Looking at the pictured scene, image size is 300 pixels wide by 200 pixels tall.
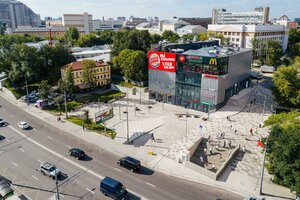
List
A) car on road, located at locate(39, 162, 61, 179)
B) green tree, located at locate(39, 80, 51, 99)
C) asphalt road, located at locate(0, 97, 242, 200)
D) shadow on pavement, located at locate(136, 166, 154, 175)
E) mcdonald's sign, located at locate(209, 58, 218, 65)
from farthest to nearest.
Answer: green tree, located at locate(39, 80, 51, 99)
mcdonald's sign, located at locate(209, 58, 218, 65)
shadow on pavement, located at locate(136, 166, 154, 175)
car on road, located at locate(39, 162, 61, 179)
asphalt road, located at locate(0, 97, 242, 200)

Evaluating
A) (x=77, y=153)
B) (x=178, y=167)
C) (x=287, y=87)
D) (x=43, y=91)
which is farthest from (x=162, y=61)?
(x=77, y=153)

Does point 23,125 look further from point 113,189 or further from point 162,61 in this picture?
point 162,61

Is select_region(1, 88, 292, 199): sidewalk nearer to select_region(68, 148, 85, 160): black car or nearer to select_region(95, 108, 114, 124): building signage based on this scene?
select_region(95, 108, 114, 124): building signage

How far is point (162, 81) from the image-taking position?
71188 mm

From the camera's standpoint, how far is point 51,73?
84625 mm

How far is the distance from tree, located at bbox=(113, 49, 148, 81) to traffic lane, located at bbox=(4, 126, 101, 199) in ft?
146

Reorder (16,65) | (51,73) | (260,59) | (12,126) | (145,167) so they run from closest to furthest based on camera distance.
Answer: (145,167), (12,126), (16,65), (51,73), (260,59)

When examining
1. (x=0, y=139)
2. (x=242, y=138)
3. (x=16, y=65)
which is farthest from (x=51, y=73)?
(x=242, y=138)

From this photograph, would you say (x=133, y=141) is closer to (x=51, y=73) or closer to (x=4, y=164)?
(x=4, y=164)

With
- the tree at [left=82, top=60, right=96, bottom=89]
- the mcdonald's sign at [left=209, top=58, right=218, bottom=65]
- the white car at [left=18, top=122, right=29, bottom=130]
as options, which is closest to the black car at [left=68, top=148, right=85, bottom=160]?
the white car at [left=18, top=122, right=29, bottom=130]

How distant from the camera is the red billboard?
67312 millimetres

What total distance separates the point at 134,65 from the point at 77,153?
46223 millimetres

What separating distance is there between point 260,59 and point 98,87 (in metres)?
75.3

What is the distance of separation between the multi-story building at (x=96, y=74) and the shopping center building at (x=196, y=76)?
2076cm
